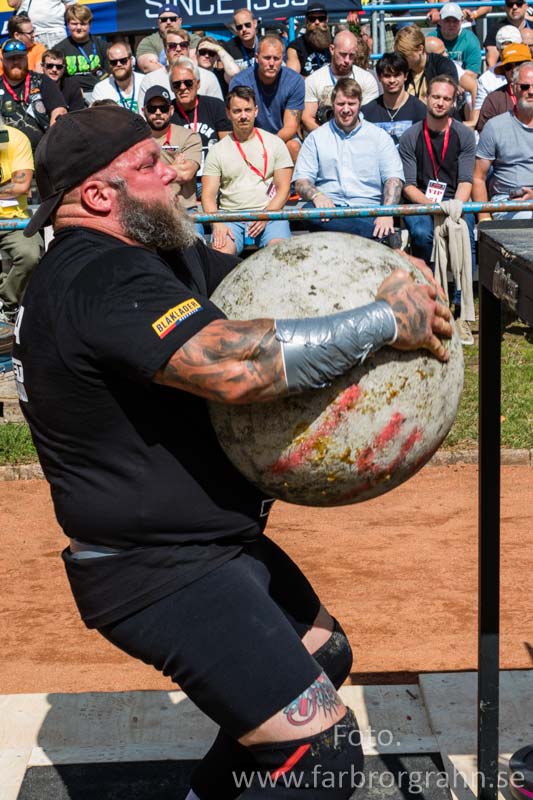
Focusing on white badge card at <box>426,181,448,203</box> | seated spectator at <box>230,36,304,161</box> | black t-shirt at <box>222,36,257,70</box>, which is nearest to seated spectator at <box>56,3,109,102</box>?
black t-shirt at <box>222,36,257,70</box>

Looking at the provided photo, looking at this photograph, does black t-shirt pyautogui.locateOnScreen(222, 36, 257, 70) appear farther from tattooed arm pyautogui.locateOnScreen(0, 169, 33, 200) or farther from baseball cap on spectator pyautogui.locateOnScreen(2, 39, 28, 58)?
tattooed arm pyautogui.locateOnScreen(0, 169, 33, 200)

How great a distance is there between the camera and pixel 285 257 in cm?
298

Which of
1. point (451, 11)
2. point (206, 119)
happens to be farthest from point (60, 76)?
point (451, 11)

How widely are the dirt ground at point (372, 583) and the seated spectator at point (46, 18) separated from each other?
26.4 ft

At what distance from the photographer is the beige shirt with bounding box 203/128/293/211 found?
32.6ft

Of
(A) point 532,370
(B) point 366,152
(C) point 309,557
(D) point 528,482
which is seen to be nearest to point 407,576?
(C) point 309,557

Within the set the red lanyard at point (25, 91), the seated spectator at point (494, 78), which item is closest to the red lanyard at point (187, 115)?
the red lanyard at point (25, 91)

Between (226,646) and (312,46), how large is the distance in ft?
35.2

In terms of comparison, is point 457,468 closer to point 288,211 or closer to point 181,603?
point 288,211

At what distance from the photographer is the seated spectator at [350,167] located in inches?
385

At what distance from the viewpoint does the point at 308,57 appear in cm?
1257

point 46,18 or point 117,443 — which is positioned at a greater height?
point 46,18

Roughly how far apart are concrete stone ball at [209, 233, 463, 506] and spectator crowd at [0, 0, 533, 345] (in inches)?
203

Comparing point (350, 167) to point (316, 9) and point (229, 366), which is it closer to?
point (316, 9)
